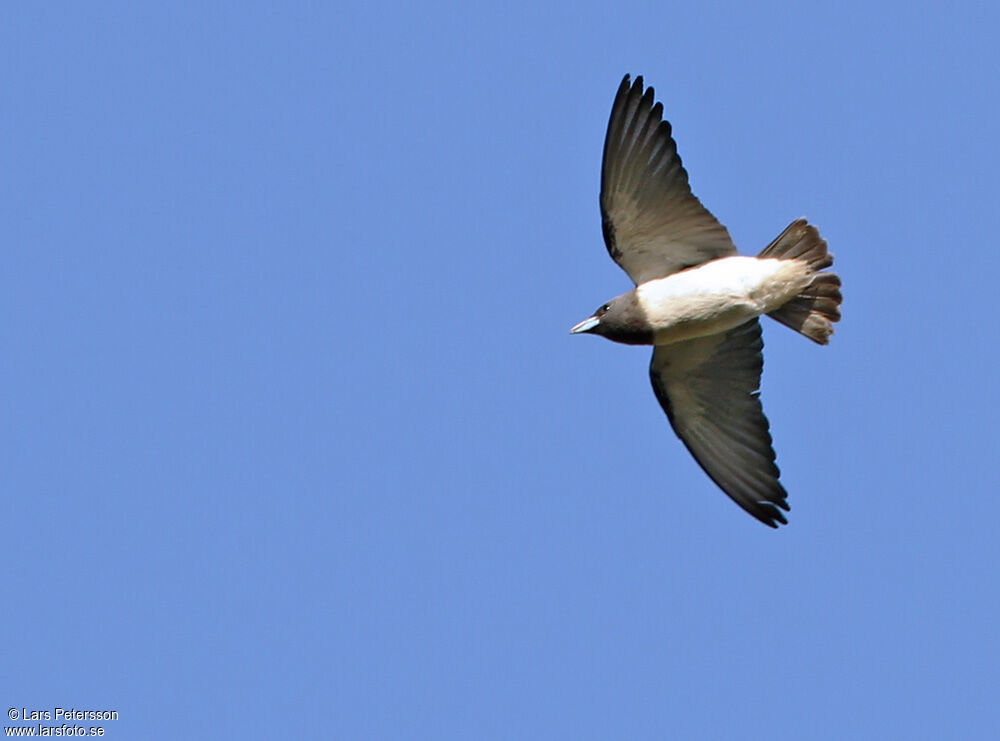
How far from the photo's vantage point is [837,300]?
12.0 m

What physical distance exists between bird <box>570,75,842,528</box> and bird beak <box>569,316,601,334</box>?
0.01m

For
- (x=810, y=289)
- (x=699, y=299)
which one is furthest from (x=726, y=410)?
(x=699, y=299)

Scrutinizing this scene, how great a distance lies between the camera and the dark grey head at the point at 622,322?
1172cm

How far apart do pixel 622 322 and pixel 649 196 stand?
2.87 feet

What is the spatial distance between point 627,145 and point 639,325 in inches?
48.1

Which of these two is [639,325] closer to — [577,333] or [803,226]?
[577,333]

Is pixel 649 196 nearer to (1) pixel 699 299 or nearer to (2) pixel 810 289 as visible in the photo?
(1) pixel 699 299

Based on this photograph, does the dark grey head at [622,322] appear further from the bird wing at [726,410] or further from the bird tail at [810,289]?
the bird tail at [810,289]

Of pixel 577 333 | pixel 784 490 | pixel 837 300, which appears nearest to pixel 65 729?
pixel 577 333

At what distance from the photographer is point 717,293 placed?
11.5 meters

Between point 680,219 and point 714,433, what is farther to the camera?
point 714,433

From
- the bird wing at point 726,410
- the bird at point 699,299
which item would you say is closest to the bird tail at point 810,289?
the bird at point 699,299

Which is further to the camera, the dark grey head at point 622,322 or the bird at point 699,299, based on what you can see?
the dark grey head at point 622,322

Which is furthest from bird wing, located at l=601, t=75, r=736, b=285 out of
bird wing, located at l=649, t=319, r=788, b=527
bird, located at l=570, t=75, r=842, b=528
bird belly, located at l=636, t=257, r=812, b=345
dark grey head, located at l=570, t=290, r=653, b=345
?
bird wing, located at l=649, t=319, r=788, b=527
